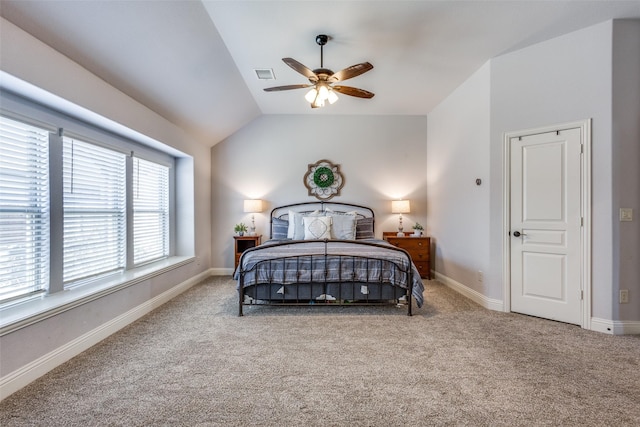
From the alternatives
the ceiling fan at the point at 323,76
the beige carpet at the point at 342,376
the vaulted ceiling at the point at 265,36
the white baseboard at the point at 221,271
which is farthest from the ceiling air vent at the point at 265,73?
the white baseboard at the point at 221,271

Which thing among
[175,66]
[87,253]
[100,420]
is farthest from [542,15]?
[87,253]

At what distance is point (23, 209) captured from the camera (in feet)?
6.91

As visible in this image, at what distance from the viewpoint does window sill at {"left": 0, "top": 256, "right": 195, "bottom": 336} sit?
1.83 m

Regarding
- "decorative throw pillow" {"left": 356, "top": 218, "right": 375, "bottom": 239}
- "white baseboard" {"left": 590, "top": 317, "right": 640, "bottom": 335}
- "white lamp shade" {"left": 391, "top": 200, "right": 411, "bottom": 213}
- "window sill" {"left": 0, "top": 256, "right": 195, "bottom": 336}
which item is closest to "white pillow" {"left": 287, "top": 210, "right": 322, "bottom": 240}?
"decorative throw pillow" {"left": 356, "top": 218, "right": 375, "bottom": 239}

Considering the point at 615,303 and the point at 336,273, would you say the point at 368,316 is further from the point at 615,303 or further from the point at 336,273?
the point at 615,303

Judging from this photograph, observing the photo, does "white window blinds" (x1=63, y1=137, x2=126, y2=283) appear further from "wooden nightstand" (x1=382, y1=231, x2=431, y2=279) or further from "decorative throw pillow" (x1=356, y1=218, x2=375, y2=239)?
"wooden nightstand" (x1=382, y1=231, x2=431, y2=279)

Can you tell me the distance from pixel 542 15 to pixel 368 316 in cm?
346

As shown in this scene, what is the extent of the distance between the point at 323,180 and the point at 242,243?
74.8 inches

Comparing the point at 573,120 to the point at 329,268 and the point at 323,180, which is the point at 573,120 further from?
the point at 323,180

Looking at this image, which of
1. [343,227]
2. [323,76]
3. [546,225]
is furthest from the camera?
[343,227]

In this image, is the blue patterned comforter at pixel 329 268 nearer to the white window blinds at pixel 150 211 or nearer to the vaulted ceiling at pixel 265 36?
the white window blinds at pixel 150 211

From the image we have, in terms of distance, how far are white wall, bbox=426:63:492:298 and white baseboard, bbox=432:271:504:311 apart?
0.06 meters

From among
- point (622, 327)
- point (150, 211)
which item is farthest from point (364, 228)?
point (150, 211)

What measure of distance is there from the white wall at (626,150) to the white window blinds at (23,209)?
5233 millimetres
